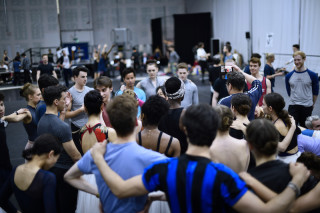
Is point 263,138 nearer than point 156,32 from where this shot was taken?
Yes

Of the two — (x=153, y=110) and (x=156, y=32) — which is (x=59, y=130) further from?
(x=156, y=32)

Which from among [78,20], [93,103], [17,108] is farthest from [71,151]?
[78,20]

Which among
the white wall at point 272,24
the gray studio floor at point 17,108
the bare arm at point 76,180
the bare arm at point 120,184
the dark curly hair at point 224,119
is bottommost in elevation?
the gray studio floor at point 17,108

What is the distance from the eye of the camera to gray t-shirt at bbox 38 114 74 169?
256 centimetres

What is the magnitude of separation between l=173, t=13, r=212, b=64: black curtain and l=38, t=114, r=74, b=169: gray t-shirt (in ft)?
53.2

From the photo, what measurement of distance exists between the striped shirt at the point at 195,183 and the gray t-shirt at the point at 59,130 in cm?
122

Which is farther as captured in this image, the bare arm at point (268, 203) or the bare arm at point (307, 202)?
the bare arm at point (307, 202)

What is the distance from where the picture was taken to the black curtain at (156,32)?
→ 19788 millimetres

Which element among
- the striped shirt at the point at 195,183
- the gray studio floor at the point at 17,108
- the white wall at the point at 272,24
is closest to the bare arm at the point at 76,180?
the striped shirt at the point at 195,183

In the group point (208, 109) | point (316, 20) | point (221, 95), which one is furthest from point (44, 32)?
point (208, 109)

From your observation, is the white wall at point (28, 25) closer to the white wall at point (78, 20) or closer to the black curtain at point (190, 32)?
the white wall at point (78, 20)

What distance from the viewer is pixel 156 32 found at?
803 inches

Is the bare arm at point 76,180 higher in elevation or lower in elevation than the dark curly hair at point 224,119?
lower

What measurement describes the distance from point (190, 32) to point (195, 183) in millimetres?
17605
